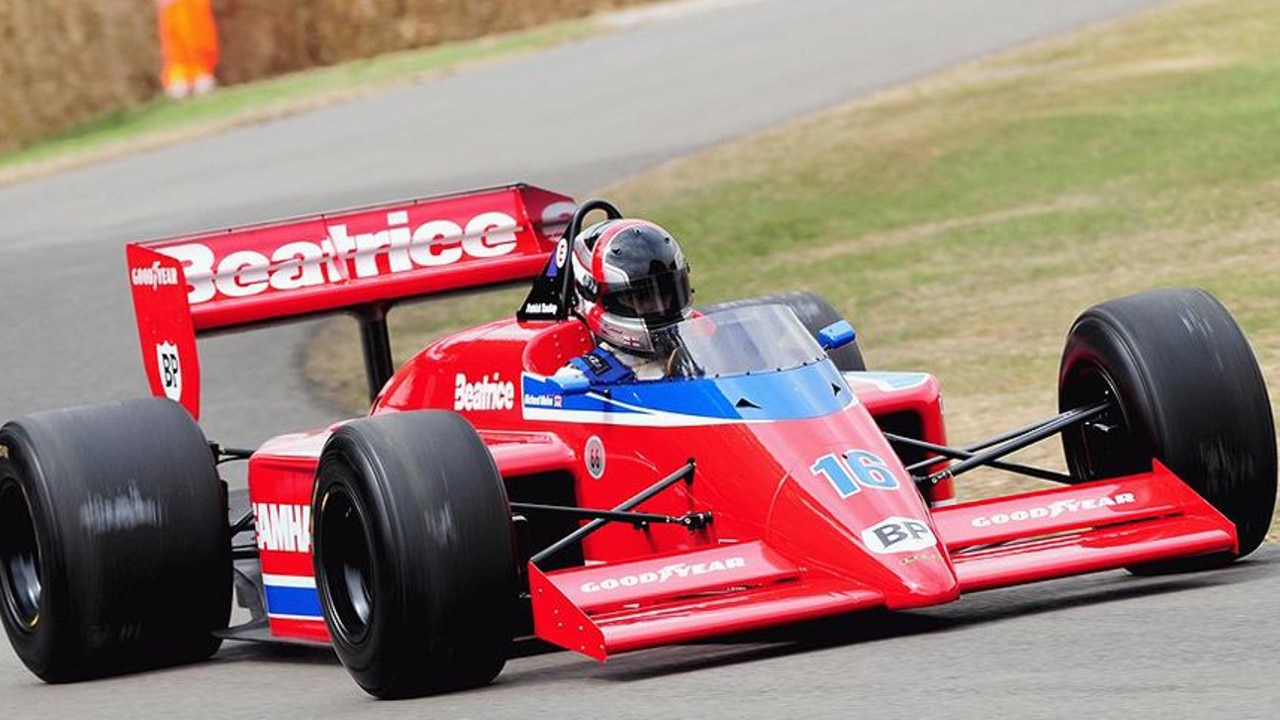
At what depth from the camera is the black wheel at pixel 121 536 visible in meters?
8.33

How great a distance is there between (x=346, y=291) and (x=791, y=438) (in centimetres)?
291

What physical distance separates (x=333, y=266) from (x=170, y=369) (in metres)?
0.74

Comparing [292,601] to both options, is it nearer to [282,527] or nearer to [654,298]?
[282,527]

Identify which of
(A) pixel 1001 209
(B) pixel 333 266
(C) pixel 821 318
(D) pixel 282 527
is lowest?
(A) pixel 1001 209

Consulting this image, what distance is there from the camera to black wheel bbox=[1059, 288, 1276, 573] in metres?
7.71

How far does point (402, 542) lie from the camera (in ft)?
23.1

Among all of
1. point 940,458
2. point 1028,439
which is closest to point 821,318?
point 940,458

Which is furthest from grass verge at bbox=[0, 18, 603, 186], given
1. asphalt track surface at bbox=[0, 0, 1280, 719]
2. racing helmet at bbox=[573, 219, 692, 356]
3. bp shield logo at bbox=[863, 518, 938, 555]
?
bp shield logo at bbox=[863, 518, 938, 555]

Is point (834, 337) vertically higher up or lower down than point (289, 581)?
higher up

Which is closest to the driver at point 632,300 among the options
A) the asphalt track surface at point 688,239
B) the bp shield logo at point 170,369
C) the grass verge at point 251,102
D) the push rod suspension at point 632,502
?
the push rod suspension at point 632,502

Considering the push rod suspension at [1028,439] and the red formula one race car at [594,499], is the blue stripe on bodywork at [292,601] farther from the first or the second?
the push rod suspension at [1028,439]

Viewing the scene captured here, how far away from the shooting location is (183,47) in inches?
1246

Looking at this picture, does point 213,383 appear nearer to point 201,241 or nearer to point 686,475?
point 201,241

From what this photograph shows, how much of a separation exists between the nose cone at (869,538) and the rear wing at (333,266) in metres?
2.97
